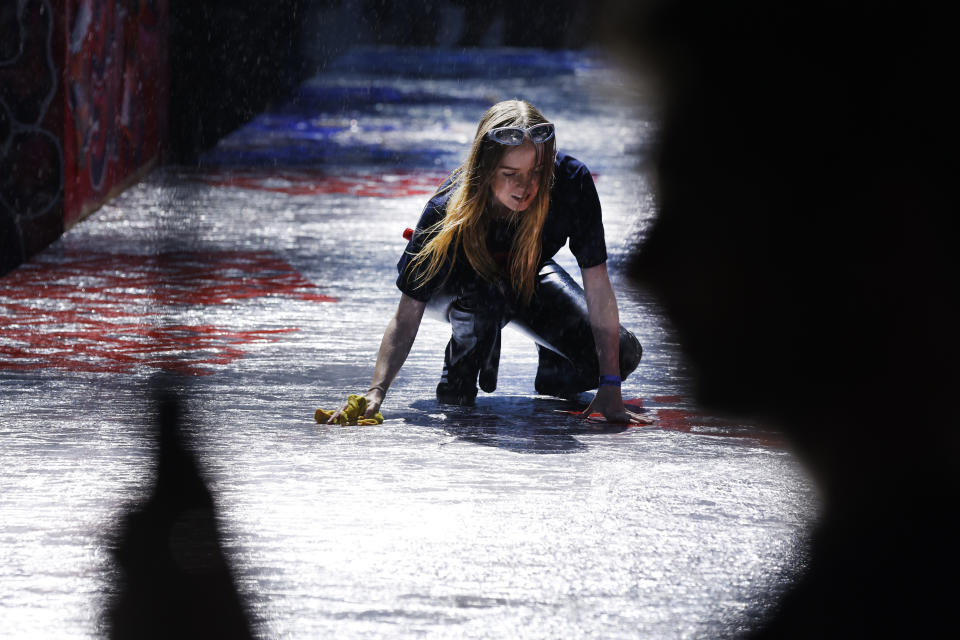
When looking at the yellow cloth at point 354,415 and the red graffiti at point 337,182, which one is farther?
the red graffiti at point 337,182

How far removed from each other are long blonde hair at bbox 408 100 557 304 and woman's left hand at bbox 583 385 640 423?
0.43 meters

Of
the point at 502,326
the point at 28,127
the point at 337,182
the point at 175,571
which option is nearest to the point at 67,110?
the point at 28,127

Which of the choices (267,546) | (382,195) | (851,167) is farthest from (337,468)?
(851,167)

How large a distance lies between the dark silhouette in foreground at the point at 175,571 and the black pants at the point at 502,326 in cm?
108

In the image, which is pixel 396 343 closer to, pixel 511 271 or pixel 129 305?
pixel 511 271

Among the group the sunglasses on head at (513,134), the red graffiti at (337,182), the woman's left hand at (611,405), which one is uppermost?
the sunglasses on head at (513,134)

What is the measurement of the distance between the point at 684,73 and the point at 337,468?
16733 millimetres

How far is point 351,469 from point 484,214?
3.09 feet

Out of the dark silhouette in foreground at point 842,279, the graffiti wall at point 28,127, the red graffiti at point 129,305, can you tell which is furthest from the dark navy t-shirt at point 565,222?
the graffiti wall at point 28,127

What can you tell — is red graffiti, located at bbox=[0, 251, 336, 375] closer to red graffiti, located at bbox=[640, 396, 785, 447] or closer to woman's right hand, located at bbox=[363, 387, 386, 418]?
woman's right hand, located at bbox=[363, 387, 386, 418]

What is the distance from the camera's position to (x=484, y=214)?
4.45 m

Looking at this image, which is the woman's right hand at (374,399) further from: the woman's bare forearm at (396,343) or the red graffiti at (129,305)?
the red graffiti at (129,305)

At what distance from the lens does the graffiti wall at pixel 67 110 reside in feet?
24.3

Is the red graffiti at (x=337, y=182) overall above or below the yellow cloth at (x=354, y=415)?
below
